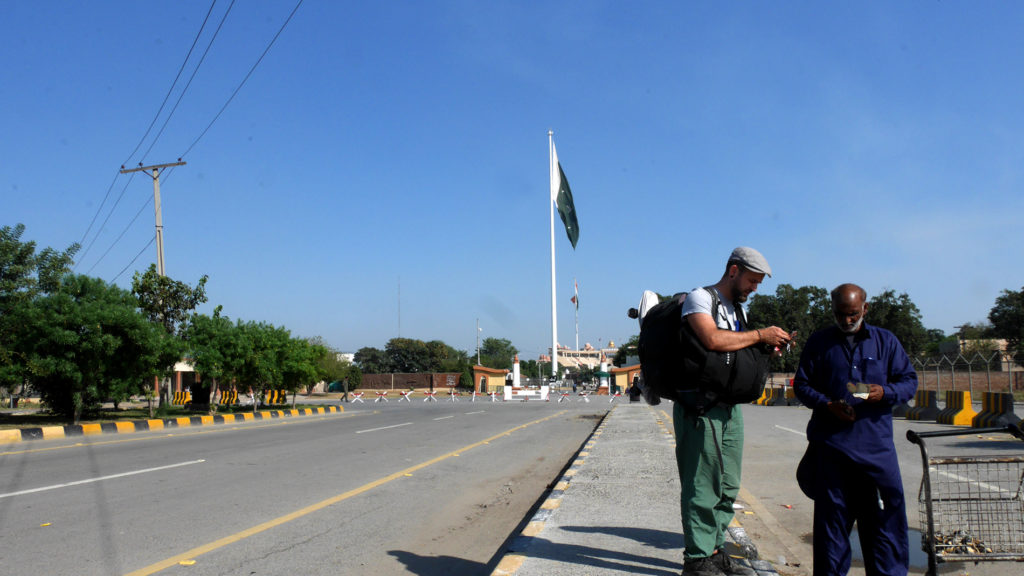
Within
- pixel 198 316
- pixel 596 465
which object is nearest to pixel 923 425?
pixel 596 465

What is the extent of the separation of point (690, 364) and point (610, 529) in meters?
2.05

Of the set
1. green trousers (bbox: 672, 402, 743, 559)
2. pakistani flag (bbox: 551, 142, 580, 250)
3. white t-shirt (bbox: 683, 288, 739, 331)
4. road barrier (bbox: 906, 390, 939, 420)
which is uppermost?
pakistani flag (bbox: 551, 142, 580, 250)

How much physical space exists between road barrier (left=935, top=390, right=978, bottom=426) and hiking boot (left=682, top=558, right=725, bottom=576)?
17.3 m

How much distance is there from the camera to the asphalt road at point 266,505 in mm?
5023

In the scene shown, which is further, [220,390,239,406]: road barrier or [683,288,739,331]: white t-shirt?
[220,390,239,406]: road barrier

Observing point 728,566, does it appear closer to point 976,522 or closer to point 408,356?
point 976,522

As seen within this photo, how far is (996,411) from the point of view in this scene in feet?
53.6

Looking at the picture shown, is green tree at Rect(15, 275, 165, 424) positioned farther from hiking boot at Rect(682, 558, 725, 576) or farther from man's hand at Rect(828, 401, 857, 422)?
man's hand at Rect(828, 401, 857, 422)

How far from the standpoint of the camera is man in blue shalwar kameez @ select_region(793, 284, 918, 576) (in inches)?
127

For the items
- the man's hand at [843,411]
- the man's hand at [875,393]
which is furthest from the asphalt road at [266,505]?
the man's hand at [875,393]

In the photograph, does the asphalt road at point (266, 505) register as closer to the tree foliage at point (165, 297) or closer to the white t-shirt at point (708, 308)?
the white t-shirt at point (708, 308)

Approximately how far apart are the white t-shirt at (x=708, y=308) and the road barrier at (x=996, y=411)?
1538cm

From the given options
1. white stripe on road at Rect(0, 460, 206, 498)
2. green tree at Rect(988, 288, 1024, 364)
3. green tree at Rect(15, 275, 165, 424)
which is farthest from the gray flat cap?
green tree at Rect(988, 288, 1024, 364)

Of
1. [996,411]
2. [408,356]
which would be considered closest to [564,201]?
[996,411]
